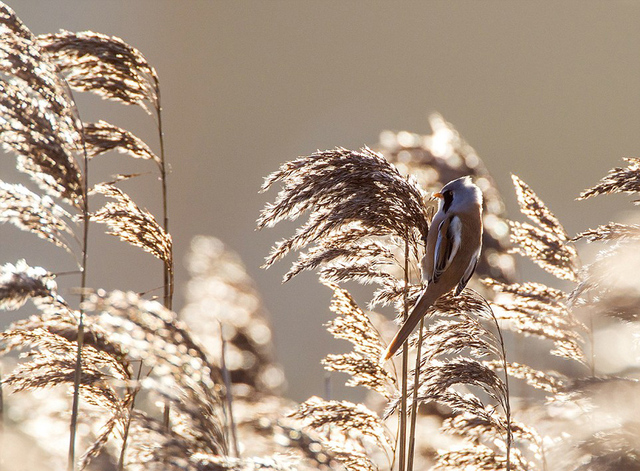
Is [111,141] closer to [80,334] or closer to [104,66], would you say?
[104,66]

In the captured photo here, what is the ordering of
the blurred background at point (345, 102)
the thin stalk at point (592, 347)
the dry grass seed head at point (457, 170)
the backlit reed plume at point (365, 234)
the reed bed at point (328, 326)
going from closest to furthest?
1. the reed bed at point (328, 326)
2. the backlit reed plume at point (365, 234)
3. the thin stalk at point (592, 347)
4. the dry grass seed head at point (457, 170)
5. the blurred background at point (345, 102)

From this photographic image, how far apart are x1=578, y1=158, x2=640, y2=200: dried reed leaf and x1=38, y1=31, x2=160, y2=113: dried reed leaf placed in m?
1.81

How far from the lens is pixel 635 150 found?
704 inches

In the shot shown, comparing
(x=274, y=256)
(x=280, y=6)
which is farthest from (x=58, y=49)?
(x=280, y=6)

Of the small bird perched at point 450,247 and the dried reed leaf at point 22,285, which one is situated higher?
the small bird perched at point 450,247

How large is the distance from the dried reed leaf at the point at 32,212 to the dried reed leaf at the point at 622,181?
1.92m

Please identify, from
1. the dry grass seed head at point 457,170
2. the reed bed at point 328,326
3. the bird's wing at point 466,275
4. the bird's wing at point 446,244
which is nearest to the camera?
the reed bed at point 328,326

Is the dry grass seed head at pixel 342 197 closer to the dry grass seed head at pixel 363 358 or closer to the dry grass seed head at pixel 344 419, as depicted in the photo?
the dry grass seed head at pixel 363 358

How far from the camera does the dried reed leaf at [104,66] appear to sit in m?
2.71

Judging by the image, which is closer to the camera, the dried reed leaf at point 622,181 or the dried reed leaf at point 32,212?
the dried reed leaf at point 32,212

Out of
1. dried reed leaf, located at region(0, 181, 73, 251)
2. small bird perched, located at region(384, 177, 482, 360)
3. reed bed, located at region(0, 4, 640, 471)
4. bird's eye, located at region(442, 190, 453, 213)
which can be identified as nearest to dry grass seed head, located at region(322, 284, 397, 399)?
reed bed, located at region(0, 4, 640, 471)

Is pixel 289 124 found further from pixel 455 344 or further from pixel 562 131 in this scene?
pixel 455 344

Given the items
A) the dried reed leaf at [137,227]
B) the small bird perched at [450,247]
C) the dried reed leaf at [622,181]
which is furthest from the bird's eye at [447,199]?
the dried reed leaf at [137,227]

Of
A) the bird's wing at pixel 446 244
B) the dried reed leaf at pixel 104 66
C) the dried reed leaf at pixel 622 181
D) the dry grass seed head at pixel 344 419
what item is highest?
the dried reed leaf at pixel 104 66
